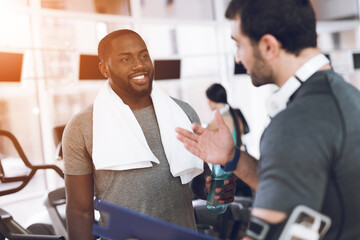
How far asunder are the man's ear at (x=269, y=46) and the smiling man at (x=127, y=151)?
67 cm

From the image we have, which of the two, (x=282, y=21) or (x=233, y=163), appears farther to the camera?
(x=233, y=163)

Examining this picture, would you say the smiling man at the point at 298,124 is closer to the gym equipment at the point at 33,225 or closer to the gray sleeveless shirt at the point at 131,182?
the gray sleeveless shirt at the point at 131,182

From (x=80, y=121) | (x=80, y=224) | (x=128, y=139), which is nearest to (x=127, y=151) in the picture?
(x=128, y=139)

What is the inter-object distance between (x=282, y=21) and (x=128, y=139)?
2.65 feet

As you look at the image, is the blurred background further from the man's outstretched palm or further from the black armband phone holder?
the black armband phone holder

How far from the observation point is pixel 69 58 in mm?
4715

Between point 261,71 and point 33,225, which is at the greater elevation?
point 261,71

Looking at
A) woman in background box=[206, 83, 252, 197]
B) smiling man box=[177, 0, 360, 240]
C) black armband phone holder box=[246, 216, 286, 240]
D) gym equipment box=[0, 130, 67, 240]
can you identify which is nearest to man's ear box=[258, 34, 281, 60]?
smiling man box=[177, 0, 360, 240]

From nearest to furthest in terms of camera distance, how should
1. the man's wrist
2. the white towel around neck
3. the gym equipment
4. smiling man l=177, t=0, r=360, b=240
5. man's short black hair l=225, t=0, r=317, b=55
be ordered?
smiling man l=177, t=0, r=360, b=240
man's short black hair l=225, t=0, r=317, b=55
the man's wrist
the white towel around neck
the gym equipment

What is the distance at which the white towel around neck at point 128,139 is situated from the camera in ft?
4.87

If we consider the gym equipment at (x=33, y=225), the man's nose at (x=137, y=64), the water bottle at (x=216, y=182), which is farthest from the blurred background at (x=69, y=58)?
the water bottle at (x=216, y=182)

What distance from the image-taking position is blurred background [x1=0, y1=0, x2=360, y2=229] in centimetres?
425

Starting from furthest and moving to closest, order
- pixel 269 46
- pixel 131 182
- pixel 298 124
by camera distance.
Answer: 1. pixel 131 182
2. pixel 269 46
3. pixel 298 124

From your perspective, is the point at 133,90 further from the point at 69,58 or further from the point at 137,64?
the point at 69,58
